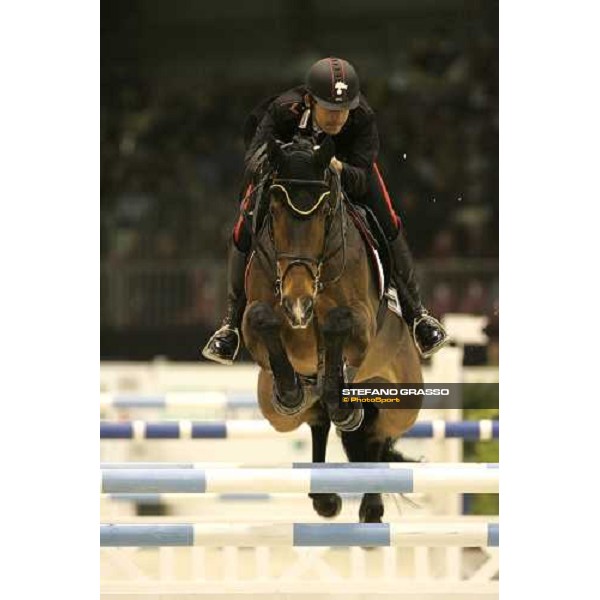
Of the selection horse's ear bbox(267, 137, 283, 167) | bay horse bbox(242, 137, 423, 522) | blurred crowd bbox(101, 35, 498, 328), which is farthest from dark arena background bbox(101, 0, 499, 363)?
horse's ear bbox(267, 137, 283, 167)

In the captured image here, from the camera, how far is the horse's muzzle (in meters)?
2.38

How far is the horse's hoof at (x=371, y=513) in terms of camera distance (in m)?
2.99

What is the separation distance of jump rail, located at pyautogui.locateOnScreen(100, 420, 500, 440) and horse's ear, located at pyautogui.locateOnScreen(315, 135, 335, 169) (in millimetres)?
805

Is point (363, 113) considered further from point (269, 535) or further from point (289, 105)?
point (269, 535)

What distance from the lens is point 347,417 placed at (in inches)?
106

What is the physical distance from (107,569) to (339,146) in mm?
1338

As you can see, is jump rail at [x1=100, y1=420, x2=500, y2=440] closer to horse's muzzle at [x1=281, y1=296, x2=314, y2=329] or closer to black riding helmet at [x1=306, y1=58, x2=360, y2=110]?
horse's muzzle at [x1=281, y1=296, x2=314, y2=329]

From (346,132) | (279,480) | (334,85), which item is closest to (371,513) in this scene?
(279,480)

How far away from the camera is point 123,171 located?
9.29ft

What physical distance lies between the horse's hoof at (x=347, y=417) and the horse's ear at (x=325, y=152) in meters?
0.60

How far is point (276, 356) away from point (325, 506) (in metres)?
0.60
